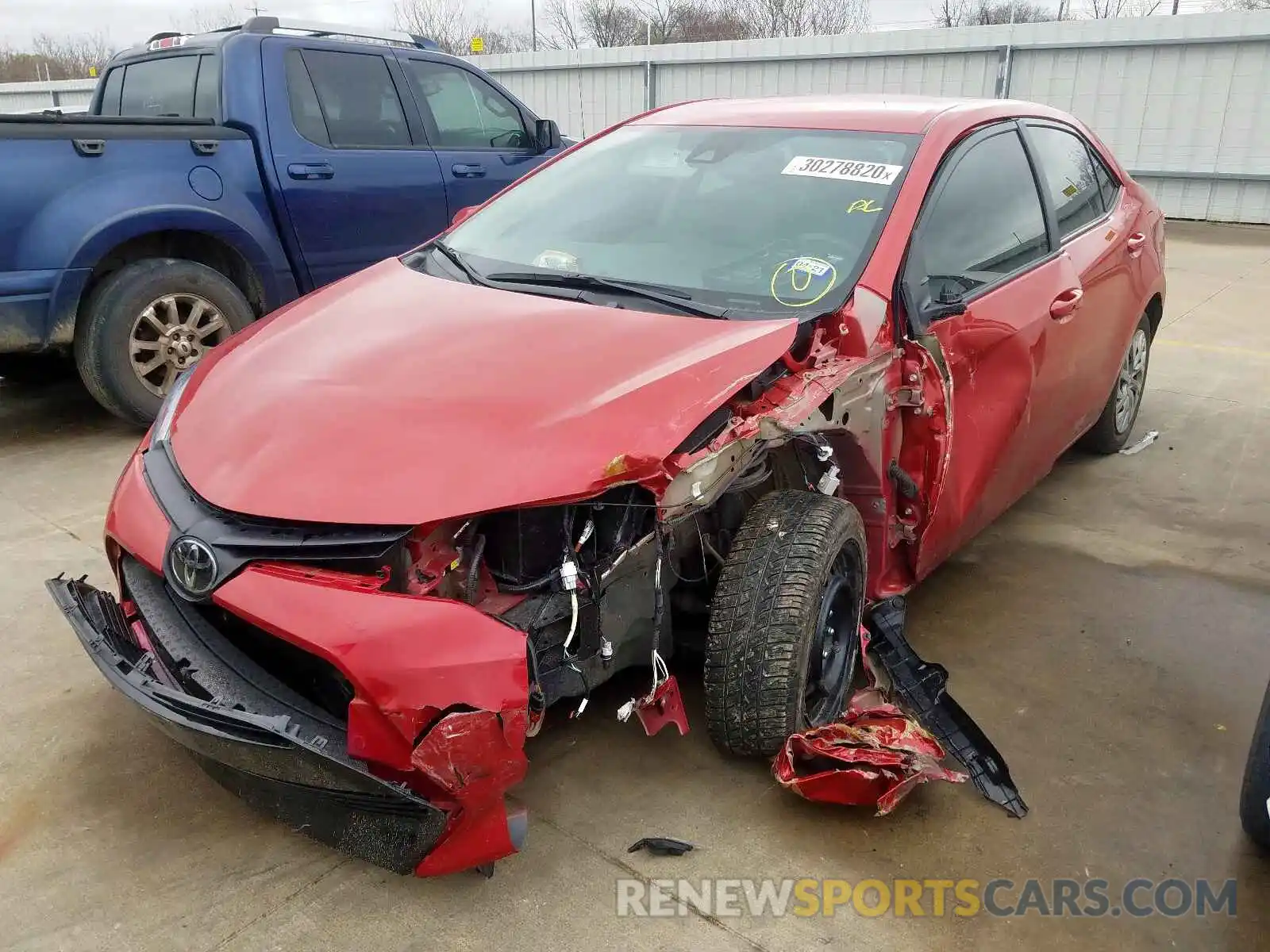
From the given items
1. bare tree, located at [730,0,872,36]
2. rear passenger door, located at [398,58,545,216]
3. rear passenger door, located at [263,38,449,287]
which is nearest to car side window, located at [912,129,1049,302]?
rear passenger door, located at [398,58,545,216]

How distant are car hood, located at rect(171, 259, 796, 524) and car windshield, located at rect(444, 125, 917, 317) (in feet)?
0.91

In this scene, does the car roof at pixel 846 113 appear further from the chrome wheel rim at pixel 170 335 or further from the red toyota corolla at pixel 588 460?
the chrome wheel rim at pixel 170 335

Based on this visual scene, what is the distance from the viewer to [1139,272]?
442cm

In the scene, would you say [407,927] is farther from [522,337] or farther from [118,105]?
[118,105]

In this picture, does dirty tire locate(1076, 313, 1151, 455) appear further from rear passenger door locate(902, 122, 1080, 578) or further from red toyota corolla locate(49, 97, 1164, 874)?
red toyota corolla locate(49, 97, 1164, 874)

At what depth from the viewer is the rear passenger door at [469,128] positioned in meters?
5.98

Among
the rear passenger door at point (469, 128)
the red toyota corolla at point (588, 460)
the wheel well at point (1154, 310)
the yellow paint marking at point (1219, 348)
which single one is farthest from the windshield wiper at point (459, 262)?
the yellow paint marking at point (1219, 348)

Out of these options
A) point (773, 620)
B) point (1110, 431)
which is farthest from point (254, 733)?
point (1110, 431)

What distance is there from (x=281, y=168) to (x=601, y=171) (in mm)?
2452

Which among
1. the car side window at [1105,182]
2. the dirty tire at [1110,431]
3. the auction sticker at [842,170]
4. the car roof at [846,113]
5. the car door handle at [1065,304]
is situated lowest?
the dirty tire at [1110,431]

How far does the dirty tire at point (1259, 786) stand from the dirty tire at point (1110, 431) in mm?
2523

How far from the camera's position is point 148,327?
493 cm

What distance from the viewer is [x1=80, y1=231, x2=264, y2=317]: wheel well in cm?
485

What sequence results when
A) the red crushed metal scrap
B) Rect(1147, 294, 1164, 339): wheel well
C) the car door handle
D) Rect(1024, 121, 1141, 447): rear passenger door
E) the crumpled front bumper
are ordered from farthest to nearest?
Rect(1147, 294, 1164, 339): wheel well
Rect(1024, 121, 1141, 447): rear passenger door
the car door handle
the red crushed metal scrap
the crumpled front bumper
